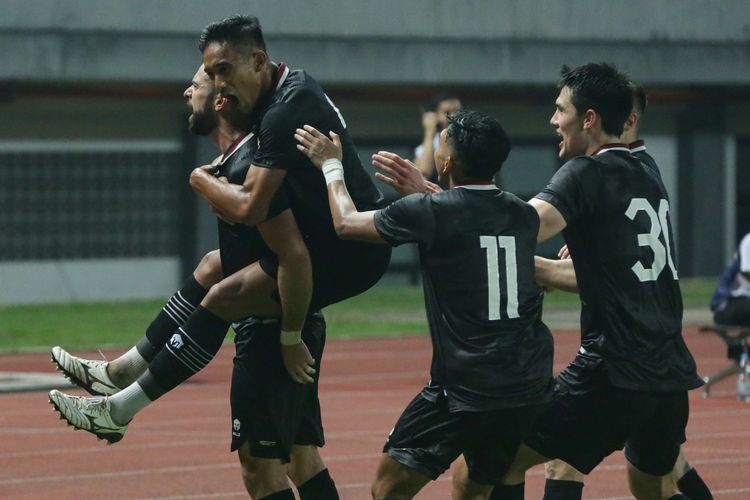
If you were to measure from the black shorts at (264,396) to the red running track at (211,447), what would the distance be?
8.92ft

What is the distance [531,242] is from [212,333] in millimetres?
1339

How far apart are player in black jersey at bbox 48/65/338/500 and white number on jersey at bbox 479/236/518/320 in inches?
29.0

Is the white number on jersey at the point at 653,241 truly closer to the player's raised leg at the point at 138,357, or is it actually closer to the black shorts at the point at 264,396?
the black shorts at the point at 264,396

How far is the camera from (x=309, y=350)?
7.12 m

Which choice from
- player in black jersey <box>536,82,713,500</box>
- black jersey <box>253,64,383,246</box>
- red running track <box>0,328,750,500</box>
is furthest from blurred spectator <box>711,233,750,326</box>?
black jersey <box>253,64,383,246</box>

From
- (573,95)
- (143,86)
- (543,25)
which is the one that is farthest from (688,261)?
(573,95)

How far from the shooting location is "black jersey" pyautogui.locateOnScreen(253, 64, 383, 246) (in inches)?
260

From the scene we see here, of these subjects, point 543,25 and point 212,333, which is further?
point 543,25

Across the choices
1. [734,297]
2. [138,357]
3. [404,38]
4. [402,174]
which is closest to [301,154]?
[402,174]

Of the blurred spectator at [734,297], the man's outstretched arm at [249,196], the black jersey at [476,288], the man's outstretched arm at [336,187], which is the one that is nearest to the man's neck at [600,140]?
the black jersey at [476,288]

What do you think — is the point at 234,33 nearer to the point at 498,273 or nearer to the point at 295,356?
the point at 295,356

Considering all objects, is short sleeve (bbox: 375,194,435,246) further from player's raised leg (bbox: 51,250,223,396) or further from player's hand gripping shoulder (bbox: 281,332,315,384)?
player's raised leg (bbox: 51,250,223,396)

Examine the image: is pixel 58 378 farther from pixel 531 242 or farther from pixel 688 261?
pixel 688 261

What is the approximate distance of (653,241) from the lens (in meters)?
6.91
